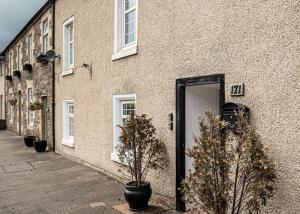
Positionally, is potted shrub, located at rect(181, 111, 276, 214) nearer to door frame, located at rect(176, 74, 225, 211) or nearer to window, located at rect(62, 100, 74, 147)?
door frame, located at rect(176, 74, 225, 211)

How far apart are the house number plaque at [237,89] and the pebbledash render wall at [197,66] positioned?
0.07m

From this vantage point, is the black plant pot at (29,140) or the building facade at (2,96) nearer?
the black plant pot at (29,140)

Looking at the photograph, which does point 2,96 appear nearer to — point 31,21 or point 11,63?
point 11,63

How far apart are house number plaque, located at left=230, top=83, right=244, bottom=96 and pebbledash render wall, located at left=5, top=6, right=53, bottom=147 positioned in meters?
10.9

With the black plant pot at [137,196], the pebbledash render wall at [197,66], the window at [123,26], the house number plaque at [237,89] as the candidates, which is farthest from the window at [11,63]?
the house number plaque at [237,89]

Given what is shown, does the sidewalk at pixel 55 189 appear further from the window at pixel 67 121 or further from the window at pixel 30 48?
the window at pixel 30 48

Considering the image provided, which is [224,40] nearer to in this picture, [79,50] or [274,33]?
[274,33]

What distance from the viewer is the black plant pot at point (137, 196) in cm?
609

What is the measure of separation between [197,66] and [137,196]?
2.50m

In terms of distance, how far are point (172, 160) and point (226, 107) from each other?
1.88m

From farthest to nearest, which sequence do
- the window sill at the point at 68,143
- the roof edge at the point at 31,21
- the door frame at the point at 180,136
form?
1. the roof edge at the point at 31,21
2. the window sill at the point at 68,143
3. the door frame at the point at 180,136

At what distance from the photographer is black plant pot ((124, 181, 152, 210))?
6.09 meters

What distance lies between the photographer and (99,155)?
31.4 feet

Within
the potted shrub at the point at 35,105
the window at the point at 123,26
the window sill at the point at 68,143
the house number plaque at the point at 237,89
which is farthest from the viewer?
the potted shrub at the point at 35,105
